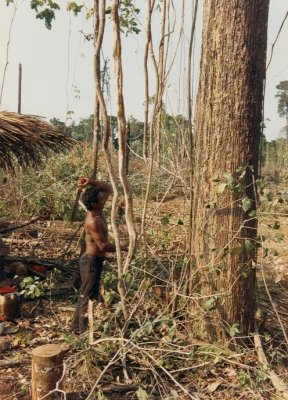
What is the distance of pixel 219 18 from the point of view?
10.7ft

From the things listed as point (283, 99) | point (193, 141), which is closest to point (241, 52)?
point (193, 141)

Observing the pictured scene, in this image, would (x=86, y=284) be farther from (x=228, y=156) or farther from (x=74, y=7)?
(x=74, y=7)

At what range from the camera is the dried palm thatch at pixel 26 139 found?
4.61 m

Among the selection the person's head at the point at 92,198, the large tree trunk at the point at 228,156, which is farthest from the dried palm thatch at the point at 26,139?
the large tree trunk at the point at 228,156

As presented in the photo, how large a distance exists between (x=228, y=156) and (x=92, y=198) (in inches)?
51.0

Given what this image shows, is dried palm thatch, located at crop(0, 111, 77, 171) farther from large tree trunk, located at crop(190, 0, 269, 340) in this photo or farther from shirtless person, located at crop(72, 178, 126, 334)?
large tree trunk, located at crop(190, 0, 269, 340)

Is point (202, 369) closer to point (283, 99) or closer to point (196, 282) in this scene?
point (196, 282)

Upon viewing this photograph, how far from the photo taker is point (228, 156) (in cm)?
327

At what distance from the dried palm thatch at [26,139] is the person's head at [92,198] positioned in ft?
3.92

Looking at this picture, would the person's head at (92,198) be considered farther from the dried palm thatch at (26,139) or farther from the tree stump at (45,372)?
the tree stump at (45,372)

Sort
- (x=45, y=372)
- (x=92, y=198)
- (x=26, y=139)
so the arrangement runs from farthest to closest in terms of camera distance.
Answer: (x=26, y=139) < (x=92, y=198) < (x=45, y=372)

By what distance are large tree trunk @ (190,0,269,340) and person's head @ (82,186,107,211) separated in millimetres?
972

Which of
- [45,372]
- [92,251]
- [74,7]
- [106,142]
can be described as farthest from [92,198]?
[74,7]

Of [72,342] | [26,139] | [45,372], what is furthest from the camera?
[26,139]
